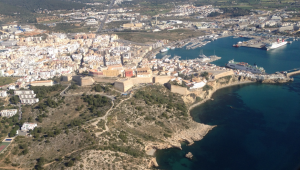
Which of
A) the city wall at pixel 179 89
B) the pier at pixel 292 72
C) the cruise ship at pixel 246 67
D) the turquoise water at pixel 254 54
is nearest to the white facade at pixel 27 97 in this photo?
the city wall at pixel 179 89

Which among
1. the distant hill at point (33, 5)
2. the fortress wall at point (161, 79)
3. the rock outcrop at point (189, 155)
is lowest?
the rock outcrop at point (189, 155)

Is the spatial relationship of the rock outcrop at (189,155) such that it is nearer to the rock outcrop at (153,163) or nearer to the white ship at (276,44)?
the rock outcrop at (153,163)

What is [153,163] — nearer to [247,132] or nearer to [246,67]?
[247,132]

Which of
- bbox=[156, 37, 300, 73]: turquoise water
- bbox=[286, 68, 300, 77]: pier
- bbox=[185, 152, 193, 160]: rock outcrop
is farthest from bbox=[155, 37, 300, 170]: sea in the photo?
bbox=[156, 37, 300, 73]: turquoise water

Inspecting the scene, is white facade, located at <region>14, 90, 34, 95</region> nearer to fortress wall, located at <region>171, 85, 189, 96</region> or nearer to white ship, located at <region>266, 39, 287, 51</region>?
fortress wall, located at <region>171, 85, 189, 96</region>

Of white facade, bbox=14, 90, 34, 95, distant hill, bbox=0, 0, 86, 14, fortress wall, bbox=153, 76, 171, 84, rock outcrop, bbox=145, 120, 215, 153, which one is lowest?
rock outcrop, bbox=145, 120, 215, 153

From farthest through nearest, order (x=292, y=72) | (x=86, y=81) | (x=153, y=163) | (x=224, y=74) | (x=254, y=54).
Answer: (x=254, y=54)
(x=292, y=72)
(x=224, y=74)
(x=86, y=81)
(x=153, y=163)

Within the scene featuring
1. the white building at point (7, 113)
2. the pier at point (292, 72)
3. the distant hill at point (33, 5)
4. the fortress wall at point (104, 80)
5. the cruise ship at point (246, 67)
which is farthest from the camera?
the distant hill at point (33, 5)

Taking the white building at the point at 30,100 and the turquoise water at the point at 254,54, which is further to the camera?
the turquoise water at the point at 254,54

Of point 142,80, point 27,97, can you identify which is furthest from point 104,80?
point 27,97
